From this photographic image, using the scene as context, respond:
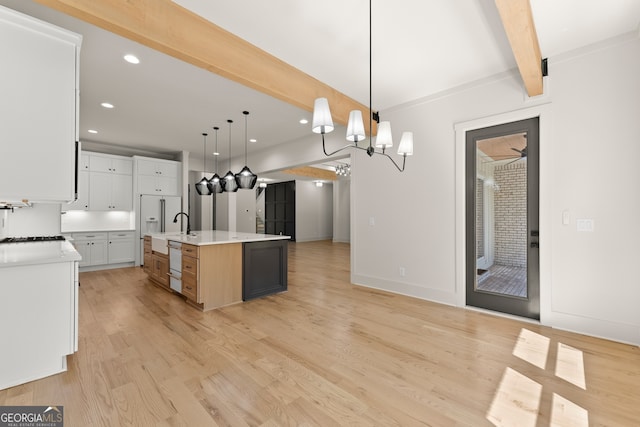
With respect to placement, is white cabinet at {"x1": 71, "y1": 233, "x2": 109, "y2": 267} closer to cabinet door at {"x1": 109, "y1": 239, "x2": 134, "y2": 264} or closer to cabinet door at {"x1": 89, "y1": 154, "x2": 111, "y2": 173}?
cabinet door at {"x1": 109, "y1": 239, "x2": 134, "y2": 264}

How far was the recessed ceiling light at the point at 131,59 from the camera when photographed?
2941 millimetres

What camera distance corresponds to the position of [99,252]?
5.95 m

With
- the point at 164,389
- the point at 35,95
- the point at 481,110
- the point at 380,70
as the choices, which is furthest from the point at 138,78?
the point at 481,110

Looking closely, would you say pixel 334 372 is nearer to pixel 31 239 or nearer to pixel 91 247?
pixel 31 239

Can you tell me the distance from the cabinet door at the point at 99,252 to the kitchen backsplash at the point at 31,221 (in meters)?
2.68

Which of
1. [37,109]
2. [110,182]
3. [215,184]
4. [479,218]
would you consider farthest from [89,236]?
[479,218]

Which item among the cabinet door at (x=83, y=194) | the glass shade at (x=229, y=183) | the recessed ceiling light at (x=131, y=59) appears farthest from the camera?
the cabinet door at (x=83, y=194)

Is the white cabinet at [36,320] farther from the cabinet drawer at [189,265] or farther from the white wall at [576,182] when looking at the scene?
the white wall at [576,182]

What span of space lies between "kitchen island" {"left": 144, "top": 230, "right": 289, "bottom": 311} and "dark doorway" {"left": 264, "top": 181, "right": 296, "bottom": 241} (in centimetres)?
777

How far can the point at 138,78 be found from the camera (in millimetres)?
3404

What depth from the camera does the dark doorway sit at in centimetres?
1225

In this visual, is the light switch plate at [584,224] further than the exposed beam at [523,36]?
Yes

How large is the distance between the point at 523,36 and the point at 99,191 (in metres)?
7.58

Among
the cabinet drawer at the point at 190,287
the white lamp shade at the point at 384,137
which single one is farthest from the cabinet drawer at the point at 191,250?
the white lamp shade at the point at 384,137
